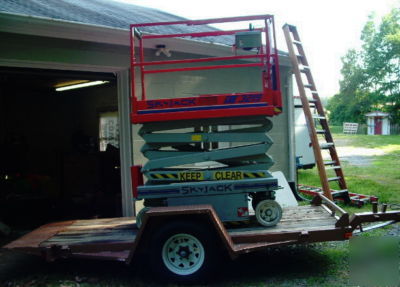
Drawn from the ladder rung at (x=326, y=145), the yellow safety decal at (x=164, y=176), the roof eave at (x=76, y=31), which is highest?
the roof eave at (x=76, y=31)

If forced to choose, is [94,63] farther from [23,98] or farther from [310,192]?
[23,98]

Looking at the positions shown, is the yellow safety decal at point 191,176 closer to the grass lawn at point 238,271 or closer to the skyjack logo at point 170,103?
the skyjack logo at point 170,103

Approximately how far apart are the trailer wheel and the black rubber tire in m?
0.81

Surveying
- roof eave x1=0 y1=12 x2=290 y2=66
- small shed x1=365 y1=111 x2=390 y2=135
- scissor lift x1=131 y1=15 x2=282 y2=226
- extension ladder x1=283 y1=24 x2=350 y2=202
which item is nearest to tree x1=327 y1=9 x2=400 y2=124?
small shed x1=365 y1=111 x2=390 y2=135

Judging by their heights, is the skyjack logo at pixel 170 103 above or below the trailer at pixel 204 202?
above

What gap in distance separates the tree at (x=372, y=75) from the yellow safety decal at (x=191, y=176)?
2375 cm

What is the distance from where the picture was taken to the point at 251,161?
507 centimetres

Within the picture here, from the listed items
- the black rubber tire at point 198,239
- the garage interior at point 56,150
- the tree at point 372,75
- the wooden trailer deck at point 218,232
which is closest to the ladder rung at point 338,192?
the wooden trailer deck at point 218,232

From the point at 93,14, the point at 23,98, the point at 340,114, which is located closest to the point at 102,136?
the point at 23,98

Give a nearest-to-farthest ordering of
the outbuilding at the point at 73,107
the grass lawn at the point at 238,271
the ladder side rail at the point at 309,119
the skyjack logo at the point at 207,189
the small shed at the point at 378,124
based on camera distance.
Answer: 1. the grass lawn at the point at 238,271
2. the skyjack logo at the point at 207,189
3. the outbuilding at the point at 73,107
4. the ladder side rail at the point at 309,119
5. the small shed at the point at 378,124

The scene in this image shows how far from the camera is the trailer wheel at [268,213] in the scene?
4.96 meters

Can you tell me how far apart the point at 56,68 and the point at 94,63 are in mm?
625

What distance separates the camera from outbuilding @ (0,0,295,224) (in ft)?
20.8

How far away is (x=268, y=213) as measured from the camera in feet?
16.4
